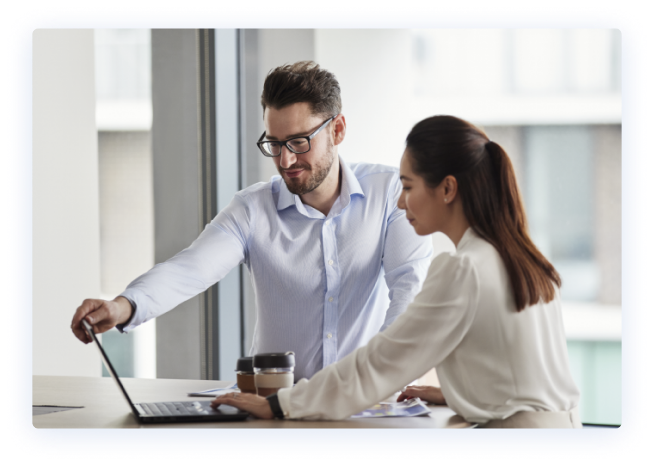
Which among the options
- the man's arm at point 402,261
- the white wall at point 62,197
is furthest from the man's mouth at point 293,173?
the white wall at point 62,197

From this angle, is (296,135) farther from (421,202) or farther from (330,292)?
(421,202)

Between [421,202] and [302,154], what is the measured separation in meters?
0.56

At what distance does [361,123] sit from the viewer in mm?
2064

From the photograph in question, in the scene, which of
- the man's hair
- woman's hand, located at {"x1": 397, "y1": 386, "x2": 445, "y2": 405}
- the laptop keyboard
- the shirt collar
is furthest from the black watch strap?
the man's hair

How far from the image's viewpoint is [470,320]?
1.16 m

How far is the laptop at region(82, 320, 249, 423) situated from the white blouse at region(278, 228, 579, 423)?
18 centimetres

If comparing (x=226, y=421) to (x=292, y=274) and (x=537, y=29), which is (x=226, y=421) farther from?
(x=537, y=29)

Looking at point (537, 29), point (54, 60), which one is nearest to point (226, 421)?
point (537, 29)

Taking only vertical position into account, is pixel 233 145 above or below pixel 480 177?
above

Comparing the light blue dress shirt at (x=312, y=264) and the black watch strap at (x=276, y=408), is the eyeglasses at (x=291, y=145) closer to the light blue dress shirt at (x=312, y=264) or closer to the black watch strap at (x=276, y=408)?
the light blue dress shirt at (x=312, y=264)

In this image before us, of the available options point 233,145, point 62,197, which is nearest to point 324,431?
point 62,197

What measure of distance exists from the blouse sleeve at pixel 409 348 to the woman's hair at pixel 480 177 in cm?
10

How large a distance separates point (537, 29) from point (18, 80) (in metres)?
0.98

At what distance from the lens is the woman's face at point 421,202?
124cm
